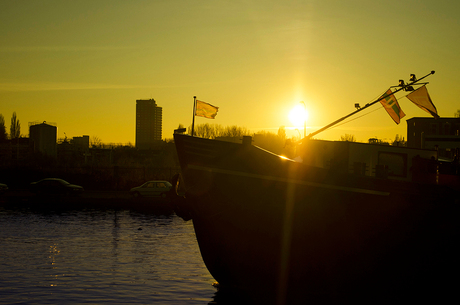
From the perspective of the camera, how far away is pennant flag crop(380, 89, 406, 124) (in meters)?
19.1

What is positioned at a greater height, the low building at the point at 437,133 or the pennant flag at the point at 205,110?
the low building at the point at 437,133

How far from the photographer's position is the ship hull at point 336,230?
10.5 metres

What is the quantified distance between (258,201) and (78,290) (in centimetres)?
537

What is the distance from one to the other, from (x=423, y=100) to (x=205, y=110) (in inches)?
332

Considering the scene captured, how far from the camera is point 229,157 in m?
11.0

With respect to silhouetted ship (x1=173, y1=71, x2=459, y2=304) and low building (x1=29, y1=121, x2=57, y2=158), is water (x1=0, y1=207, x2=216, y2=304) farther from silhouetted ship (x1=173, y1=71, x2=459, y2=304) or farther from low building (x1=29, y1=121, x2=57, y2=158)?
low building (x1=29, y1=121, x2=57, y2=158)

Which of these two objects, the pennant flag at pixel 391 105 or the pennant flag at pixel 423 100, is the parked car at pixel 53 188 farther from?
the pennant flag at pixel 423 100

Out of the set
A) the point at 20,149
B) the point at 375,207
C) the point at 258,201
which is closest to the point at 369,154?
the point at 375,207

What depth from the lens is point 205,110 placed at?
50.9ft

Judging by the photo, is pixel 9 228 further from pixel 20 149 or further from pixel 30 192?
pixel 20 149

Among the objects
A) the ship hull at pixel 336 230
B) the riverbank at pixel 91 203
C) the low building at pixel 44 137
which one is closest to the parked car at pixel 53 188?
the riverbank at pixel 91 203

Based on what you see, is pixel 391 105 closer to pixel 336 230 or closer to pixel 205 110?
pixel 205 110

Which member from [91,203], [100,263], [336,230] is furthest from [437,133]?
[100,263]

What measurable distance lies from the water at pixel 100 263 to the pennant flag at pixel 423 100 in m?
10.2
